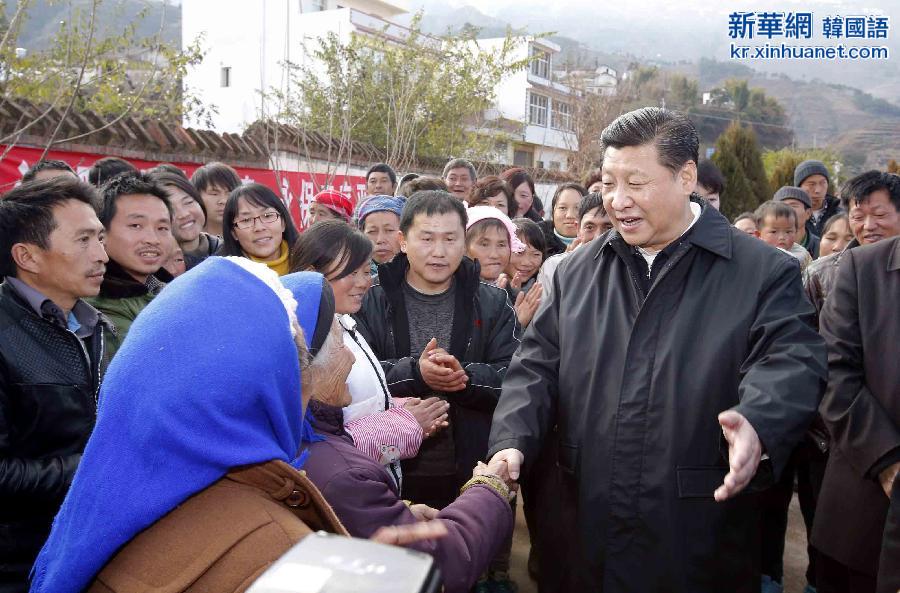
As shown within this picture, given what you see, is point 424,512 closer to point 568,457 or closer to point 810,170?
point 568,457

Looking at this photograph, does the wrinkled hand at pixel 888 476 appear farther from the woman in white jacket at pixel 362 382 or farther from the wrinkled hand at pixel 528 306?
the wrinkled hand at pixel 528 306

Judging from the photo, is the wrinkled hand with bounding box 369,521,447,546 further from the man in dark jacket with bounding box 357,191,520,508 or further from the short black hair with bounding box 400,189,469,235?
the short black hair with bounding box 400,189,469,235

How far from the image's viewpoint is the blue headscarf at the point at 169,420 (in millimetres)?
1203

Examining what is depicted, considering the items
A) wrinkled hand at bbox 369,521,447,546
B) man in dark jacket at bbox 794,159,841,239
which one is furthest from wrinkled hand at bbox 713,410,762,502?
man in dark jacket at bbox 794,159,841,239

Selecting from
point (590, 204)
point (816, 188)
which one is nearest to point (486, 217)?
point (590, 204)

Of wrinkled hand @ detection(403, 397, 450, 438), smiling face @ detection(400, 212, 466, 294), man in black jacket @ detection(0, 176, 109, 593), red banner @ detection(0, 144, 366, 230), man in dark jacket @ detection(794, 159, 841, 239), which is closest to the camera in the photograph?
man in black jacket @ detection(0, 176, 109, 593)

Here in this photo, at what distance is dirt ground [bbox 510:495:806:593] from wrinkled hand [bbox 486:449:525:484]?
1.94 m

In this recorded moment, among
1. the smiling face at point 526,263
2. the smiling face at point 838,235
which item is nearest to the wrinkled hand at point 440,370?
the smiling face at point 526,263

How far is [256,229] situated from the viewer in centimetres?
375

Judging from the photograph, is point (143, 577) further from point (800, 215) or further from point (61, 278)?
point (800, 215)

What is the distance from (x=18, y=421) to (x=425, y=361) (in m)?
1.38

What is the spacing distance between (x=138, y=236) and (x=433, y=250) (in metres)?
1.28

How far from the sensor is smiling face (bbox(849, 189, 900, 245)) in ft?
12.3

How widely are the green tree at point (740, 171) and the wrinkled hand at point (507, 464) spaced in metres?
14.5
